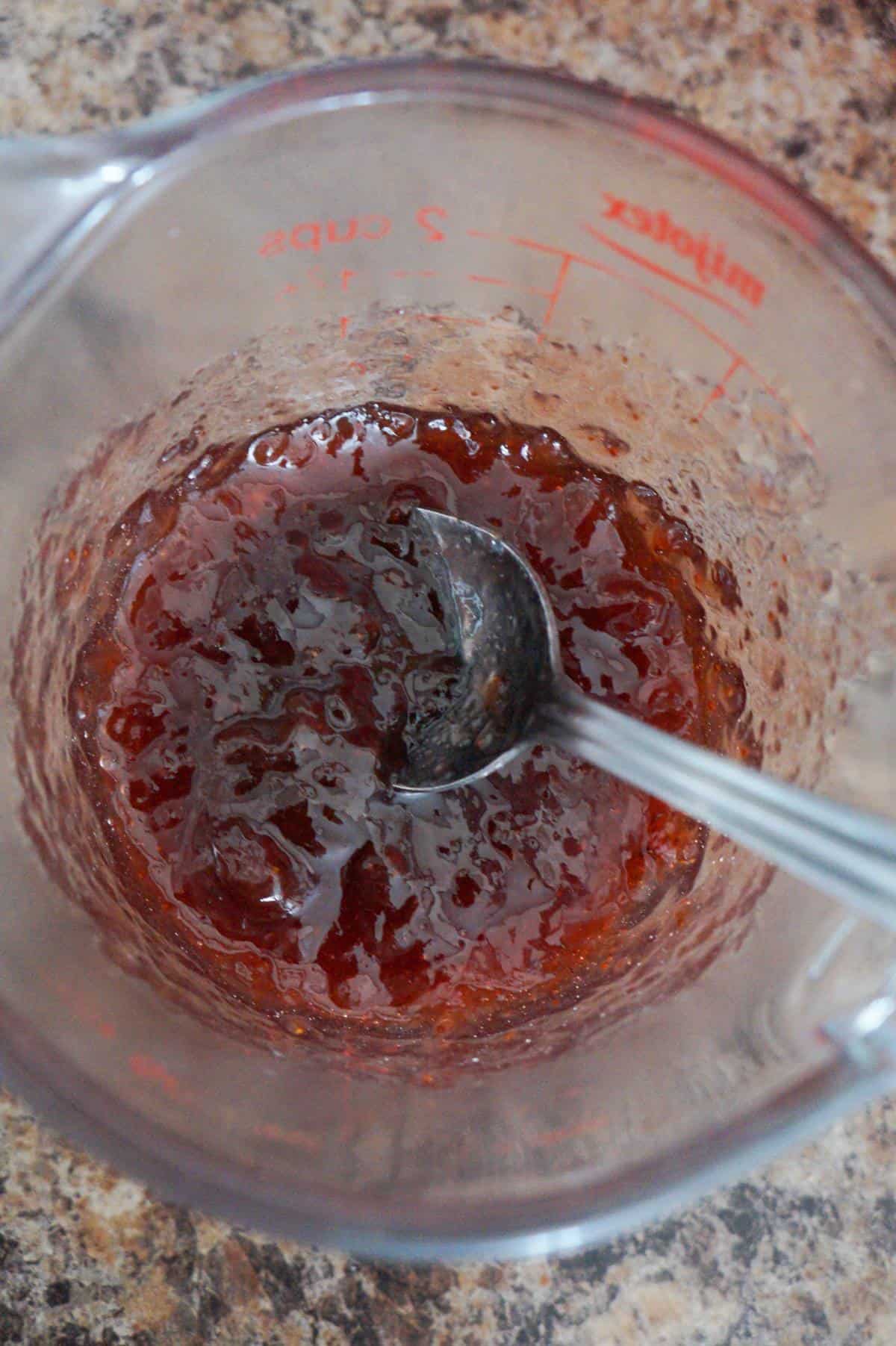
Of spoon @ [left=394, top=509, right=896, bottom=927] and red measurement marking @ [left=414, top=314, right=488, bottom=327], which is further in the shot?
red measurement marking @ [left=414, top=314, right=488, bottom=327]

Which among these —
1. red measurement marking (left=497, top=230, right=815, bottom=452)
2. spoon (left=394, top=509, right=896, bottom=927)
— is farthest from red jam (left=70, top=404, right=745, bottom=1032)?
red measurement marking (left=497, top=230, right=815, bottom=452)

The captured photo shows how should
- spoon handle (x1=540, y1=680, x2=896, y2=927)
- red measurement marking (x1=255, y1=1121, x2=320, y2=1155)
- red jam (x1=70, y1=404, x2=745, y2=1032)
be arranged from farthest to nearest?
red jam (x1=70, y1=404, x2=745, y2=1032), red measurement marking (x1=255, y1=1121, x2=320, y2=1155), spoon handle (x1=540, y1=680, x2=896, y2=927)

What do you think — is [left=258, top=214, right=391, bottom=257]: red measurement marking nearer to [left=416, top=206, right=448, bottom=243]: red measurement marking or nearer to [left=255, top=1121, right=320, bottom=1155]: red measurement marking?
[left=416, top=206, right=448, bottom=243]: red measurement marking

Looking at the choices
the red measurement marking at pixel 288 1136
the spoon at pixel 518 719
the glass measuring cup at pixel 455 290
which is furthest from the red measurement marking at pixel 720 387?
the red measurement marking at pixel 288 1136

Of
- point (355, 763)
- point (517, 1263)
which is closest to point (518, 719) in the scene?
point (355, 763)

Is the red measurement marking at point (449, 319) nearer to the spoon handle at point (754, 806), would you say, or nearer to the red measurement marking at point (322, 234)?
the red measurement marking at point (322, 234)
